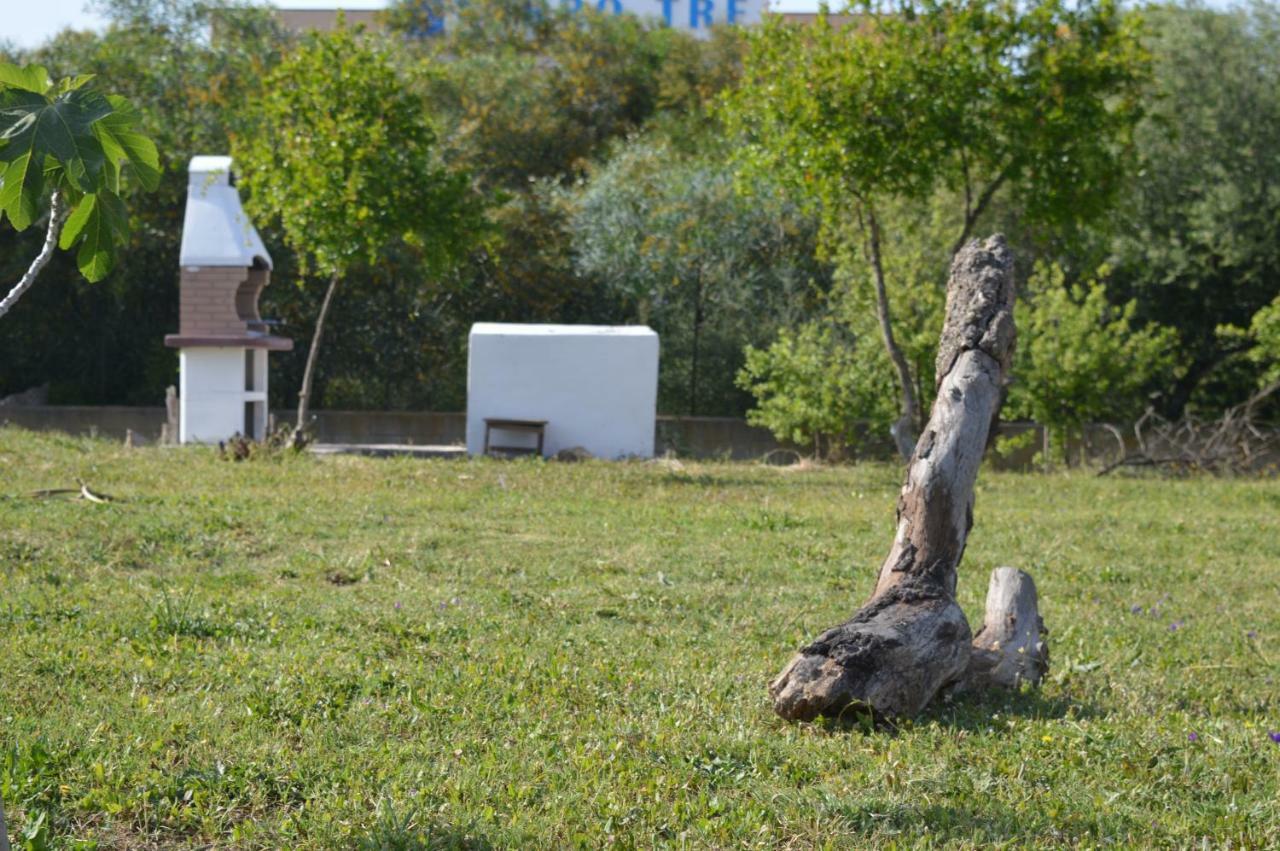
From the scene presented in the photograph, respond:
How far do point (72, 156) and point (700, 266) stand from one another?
19.0m

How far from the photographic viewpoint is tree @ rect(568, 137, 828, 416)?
846 inches

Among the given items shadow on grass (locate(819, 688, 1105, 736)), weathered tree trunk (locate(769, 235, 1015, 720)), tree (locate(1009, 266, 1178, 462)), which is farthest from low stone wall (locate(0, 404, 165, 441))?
shadow on grass (locate(819, 688, 1105, 736))

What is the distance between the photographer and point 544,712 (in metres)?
5.03

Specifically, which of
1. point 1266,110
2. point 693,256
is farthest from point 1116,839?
point 1266,110

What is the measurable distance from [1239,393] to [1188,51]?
18.0ft

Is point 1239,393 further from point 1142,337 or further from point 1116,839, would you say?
point 1116,839

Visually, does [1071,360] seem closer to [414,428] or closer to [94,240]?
[414,428]

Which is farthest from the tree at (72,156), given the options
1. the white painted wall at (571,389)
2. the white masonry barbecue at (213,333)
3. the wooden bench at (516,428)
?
the white painted wall at (571,389)

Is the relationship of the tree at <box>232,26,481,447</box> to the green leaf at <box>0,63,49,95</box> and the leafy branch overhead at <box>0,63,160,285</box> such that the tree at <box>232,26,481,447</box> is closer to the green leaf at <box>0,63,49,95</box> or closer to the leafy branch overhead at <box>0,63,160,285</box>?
the leafy branch overhead at <box>0,63,160,285</box>

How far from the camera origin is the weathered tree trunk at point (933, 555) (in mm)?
5023

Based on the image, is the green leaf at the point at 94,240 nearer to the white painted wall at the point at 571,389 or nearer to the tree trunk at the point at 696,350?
the white painted wall at the point at 571,389

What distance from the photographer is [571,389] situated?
1797 centimetres

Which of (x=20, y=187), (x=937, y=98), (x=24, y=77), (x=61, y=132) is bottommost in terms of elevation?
(x=20, y=187)

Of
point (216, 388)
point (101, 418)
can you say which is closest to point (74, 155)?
point (216, 388)
